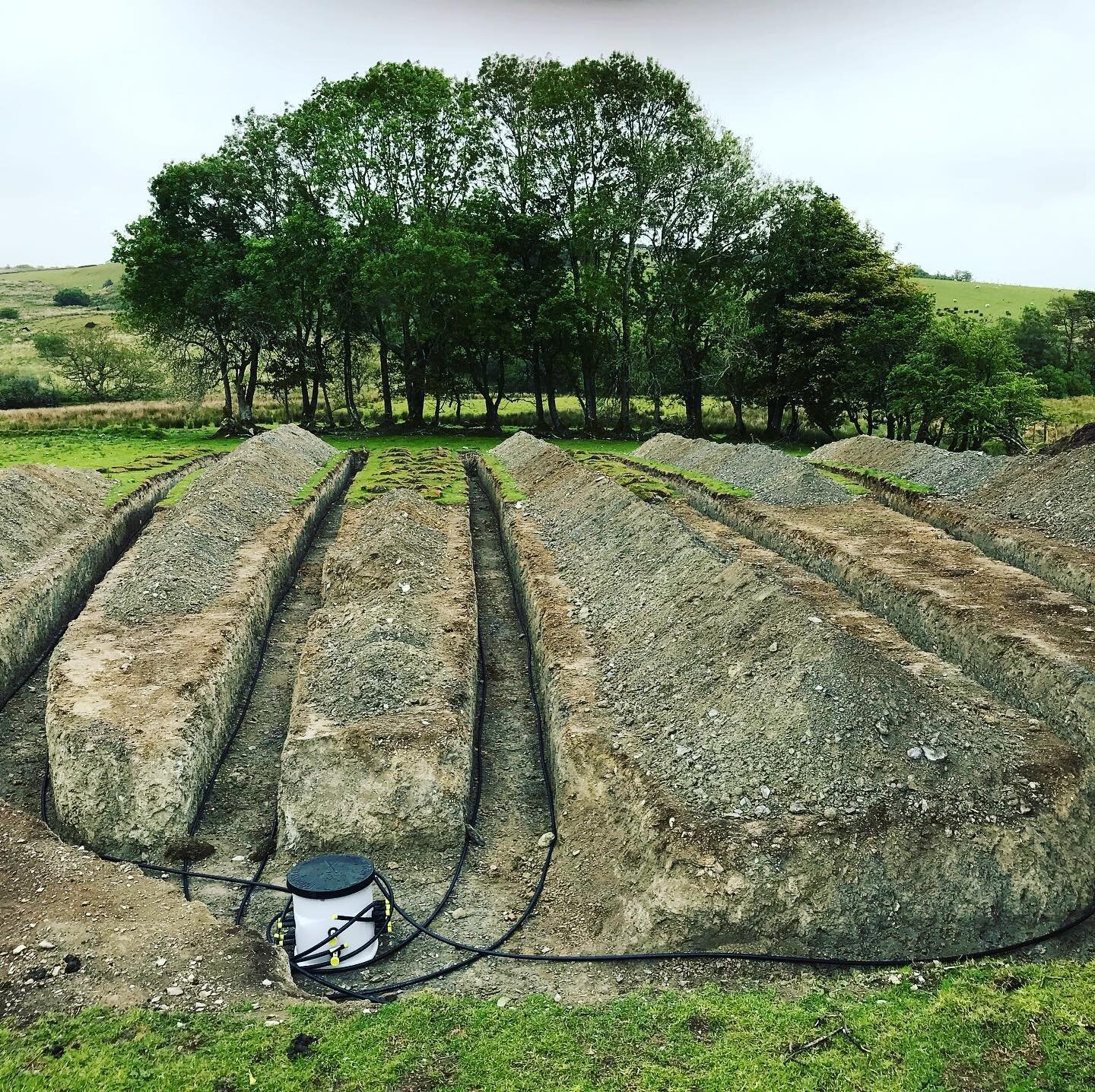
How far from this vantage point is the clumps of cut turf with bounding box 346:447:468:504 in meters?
25.0

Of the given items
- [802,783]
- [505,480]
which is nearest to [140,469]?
[505,480]

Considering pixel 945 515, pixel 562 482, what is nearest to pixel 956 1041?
pixel 945 515

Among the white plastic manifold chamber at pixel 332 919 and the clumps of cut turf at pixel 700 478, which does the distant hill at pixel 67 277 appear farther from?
the white plastic manifold chamber at pixel 332 919

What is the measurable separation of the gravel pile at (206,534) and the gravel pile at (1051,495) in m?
18.0

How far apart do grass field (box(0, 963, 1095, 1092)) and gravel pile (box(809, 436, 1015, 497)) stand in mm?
19918

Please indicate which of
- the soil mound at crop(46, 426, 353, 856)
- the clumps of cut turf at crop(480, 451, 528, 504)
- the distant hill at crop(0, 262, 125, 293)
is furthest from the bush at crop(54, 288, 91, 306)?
the soil mound at crop(46, 426, 353, 856)

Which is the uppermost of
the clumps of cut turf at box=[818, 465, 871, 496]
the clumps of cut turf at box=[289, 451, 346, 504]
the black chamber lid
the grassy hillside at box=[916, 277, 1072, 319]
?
the grassy hillside at box=[916, 277, 1072, 319]

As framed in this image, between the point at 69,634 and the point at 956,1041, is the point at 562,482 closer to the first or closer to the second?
the point at 69,634

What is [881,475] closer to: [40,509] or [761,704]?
[761,704]

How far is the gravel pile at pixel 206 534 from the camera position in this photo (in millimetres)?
15820

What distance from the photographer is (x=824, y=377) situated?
139 feet

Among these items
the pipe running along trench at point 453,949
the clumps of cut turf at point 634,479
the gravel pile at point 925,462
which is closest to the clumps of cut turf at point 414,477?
the clumps of cut turf at point 634,479

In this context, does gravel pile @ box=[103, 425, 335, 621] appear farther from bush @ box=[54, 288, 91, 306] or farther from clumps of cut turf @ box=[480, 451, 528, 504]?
bush @ box=[54, 288, 91, 306]

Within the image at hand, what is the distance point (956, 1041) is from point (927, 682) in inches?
198
